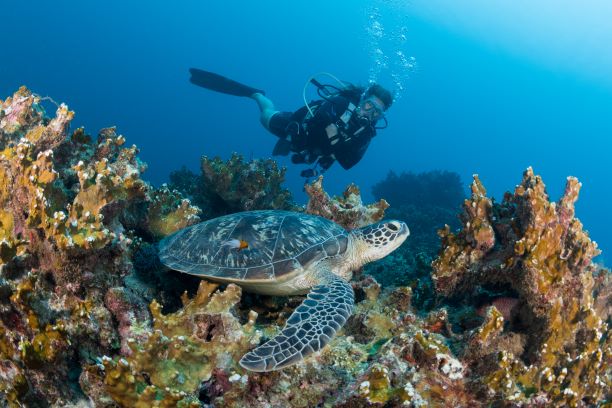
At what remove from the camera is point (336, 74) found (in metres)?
120

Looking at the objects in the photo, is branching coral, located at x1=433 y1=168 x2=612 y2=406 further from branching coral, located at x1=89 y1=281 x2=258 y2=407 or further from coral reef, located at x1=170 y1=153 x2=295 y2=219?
coral reef, located at x1=170 y1=153 x2=295 y2=219

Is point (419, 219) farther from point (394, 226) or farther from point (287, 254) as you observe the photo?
point (287, 254)

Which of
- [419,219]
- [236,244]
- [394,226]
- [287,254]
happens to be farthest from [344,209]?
[419,219]

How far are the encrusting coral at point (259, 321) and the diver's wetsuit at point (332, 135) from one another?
501 cm

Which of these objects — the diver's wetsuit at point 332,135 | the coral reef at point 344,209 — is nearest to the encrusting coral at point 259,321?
the coral reef at point 344,209

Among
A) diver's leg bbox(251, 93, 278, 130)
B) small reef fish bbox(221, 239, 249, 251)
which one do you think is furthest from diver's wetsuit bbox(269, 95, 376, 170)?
small reef fish bbox(221, 239, 249, 251)

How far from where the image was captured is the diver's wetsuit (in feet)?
27.5

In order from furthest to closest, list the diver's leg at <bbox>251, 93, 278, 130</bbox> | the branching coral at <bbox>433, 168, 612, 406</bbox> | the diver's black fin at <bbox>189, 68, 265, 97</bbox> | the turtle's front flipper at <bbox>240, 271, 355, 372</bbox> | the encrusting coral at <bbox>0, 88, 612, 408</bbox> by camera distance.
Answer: the diver's black fin at <bbox>189, 68, 265, 97</bbox>
the diver's leg at <bbox>251, 93, 278, 130</bbox>
the branching coral at <bbox>433, 168, 612, 406</bbox>
the turtle's front flipper at <bbox>240, 271, 355, 372</bbox>
the encrusting coral at <bbox>0, 88, 612, 408</bbox>

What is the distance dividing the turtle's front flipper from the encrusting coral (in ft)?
0.35

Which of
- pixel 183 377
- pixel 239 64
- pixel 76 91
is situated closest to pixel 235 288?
pixel 183 377

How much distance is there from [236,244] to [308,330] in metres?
1.34

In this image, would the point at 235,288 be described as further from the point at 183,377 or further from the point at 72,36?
the point at 72,36

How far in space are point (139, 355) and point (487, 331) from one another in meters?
2.02

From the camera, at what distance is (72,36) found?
8738cm
